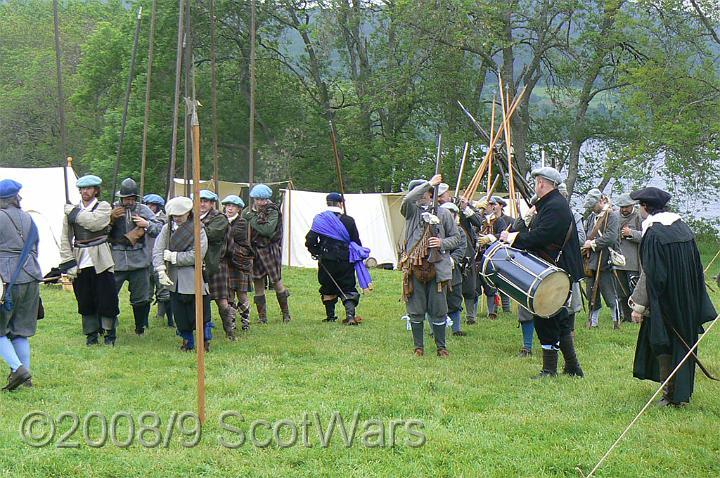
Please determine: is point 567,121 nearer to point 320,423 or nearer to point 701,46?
point 701,46

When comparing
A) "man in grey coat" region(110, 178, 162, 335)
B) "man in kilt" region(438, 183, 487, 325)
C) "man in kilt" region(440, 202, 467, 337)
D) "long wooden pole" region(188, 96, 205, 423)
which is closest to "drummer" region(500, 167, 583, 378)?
"man in kilt" region(440, 202, 467, 337)

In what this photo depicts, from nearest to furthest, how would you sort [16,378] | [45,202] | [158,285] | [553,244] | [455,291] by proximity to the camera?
1. [16,378]
2. [553,244]
3. [455,291]
4. [158,285]
5. [45,202]

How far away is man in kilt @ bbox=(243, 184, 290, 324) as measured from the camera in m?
10.2

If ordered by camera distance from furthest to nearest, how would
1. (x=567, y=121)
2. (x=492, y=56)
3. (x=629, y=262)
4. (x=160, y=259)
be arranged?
(x=567, y=121) < (x=492, y=56) < (x=629, y=262) < (x=160, y=259)

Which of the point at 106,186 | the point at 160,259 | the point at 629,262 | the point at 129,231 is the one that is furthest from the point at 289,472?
the point at 106,186

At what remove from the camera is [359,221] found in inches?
800

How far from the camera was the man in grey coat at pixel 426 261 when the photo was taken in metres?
8.22

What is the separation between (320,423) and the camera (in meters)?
5.89

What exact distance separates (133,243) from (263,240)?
1.83 metres

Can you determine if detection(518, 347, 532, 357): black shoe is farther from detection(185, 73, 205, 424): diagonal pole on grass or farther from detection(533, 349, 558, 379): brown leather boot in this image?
detection(185, 73, 205, 424): diagonal pole on grass

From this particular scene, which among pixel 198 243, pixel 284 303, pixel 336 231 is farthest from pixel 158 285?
pixel 198 243

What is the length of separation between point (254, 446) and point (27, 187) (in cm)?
1147

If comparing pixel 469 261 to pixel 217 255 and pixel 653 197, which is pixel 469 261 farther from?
pixel 653 197

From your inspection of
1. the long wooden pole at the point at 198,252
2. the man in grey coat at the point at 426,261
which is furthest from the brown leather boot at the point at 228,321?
the long wooden pole at the point at 198,252
